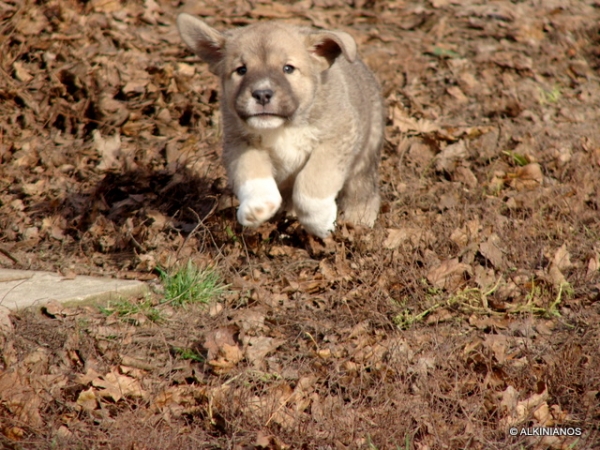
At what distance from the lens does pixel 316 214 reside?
514 cm

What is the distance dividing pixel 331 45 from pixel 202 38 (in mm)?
908

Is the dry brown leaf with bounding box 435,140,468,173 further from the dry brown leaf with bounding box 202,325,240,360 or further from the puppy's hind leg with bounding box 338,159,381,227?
the dry brown leaf with bounding box 202,325,240,360

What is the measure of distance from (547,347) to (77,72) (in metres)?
5.12

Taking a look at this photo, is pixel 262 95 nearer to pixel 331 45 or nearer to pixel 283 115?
pixel 283 115

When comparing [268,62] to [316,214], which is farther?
[316,214]

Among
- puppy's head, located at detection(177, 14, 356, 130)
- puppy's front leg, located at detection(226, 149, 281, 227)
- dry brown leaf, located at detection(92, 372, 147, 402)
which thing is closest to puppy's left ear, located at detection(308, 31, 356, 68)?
puppy's head, located at detection(177, 14, 356, 130)

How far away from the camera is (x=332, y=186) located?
204 inches

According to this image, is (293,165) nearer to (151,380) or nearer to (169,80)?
(151,380)

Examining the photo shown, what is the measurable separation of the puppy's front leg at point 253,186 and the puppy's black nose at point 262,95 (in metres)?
0.46

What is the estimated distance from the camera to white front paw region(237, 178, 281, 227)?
15.5ft

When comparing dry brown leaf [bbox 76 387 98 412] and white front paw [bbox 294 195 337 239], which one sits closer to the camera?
dry brown leaf [bbox 76 387 98 412]

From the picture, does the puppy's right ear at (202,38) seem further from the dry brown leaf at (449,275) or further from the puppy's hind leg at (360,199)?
the dry brown leaf at (449,275)

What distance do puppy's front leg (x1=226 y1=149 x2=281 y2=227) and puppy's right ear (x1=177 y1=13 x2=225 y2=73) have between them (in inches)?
29.0

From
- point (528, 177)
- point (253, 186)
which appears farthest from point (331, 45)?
point (528, 177)
